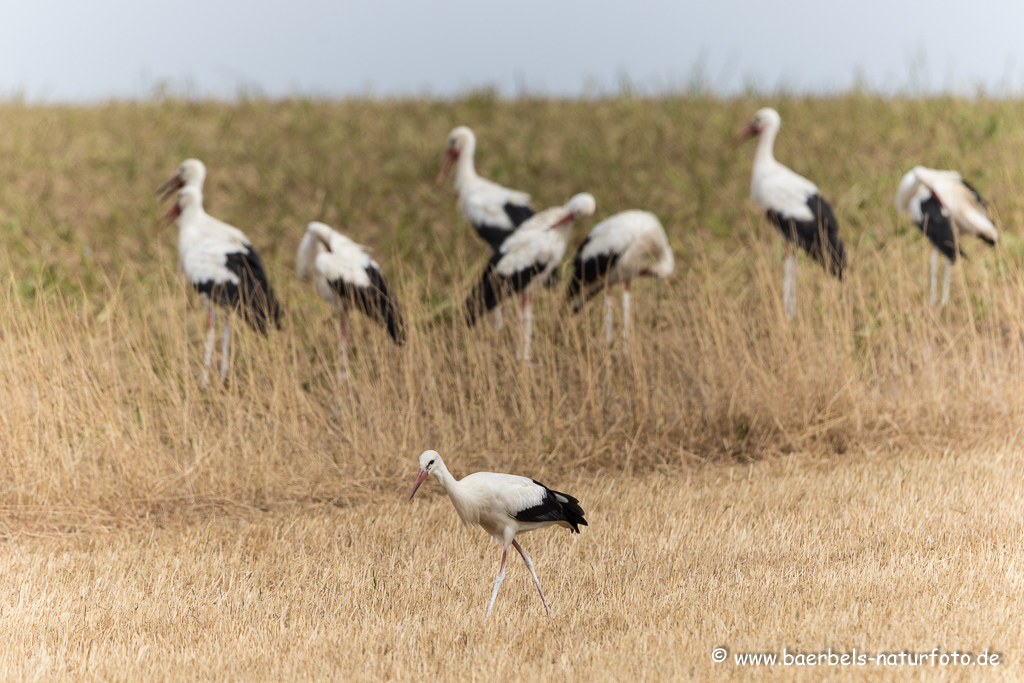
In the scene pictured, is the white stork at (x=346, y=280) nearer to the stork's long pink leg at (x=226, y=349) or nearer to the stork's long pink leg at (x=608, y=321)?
the stork's long pink leg at (x=226, y=349)

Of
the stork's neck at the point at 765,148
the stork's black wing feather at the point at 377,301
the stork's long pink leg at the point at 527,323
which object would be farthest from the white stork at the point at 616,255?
the stork's neck at the point at 765,148

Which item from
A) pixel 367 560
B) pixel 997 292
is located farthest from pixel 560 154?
pixel 367 560

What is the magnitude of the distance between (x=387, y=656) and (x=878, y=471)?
4035mm

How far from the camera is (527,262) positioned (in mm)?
8234

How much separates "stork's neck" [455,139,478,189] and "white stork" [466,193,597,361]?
3125 millimetres

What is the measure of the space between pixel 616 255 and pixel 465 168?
3.59 metres

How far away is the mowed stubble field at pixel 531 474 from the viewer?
387 centimetres

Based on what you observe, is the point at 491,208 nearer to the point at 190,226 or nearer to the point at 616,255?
the point at 616,255

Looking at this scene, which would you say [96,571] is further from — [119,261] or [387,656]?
[119,261]

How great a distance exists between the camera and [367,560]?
194 inches

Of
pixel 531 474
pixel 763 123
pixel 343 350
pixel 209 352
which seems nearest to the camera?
pixel 531 474

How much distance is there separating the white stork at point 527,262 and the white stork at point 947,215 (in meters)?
3.98

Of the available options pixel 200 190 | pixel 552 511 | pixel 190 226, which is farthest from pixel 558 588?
pixel 200 190

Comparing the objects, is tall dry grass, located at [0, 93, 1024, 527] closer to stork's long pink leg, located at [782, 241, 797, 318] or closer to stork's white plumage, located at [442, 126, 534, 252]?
stork's long pink leg, located at [782, 241, 797, 318]
